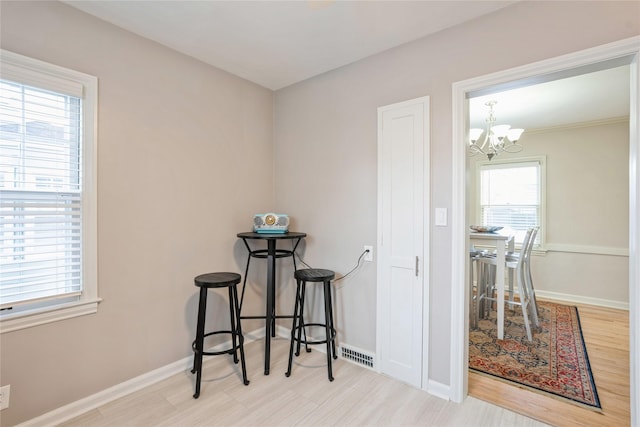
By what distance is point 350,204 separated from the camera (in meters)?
2.63

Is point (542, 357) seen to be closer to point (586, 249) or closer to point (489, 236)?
point (489, 236)

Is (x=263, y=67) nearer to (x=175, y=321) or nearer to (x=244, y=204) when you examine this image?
(x=244, y=204)

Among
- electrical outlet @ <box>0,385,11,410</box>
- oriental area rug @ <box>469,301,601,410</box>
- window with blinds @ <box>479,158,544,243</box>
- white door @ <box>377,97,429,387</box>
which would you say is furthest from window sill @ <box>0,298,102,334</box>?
window with blinds @ <box>479,158,544,243</box>

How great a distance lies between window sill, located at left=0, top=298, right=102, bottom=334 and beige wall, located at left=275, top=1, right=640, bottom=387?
5.56 feet

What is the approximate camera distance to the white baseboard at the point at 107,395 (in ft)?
5.90

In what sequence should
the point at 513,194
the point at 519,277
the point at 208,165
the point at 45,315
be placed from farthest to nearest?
the point at 513,194, the point at 519,277, the point at 208,165, the point at 45,315

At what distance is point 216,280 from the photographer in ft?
7.29

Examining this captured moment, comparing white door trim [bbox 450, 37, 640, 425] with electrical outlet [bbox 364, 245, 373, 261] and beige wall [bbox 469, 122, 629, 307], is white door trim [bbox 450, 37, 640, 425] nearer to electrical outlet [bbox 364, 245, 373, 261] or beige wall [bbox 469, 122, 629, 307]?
electrical outlet [bbox 364, 245, 373, 261]

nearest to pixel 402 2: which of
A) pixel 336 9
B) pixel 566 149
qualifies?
pixel 336 9

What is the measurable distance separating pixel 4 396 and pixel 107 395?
1.70 ft

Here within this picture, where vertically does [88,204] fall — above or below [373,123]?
below

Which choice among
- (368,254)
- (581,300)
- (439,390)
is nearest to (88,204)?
(368,254)

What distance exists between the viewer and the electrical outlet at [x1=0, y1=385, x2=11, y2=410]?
1.66m

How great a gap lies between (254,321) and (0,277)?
1908 mm
